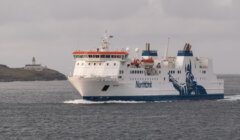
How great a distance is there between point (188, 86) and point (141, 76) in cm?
828

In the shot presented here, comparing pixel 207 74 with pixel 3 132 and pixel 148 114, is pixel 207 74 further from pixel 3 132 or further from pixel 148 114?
pixel 3 132

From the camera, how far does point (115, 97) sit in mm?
79438

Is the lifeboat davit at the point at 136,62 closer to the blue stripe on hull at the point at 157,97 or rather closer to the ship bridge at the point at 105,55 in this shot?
the ship bridge at the point at 105,55

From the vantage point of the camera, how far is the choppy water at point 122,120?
55.6 m

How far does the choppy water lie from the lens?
55562mm

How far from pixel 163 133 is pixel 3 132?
1339 centimetres

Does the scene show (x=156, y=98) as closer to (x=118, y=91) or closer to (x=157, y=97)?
(x=157, y=97)

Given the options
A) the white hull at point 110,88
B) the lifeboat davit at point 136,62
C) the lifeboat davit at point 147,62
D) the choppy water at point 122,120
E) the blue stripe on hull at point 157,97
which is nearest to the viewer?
the choppy water at point 122,120

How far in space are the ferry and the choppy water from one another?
4.83 ft

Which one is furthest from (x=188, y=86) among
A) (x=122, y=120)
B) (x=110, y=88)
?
(x=122, y=120)

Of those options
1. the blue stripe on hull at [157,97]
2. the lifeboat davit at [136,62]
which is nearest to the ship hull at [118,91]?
the blue stripe on hull at [157,97]

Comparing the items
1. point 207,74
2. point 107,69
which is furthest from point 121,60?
point 207,74

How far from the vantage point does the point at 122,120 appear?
65.3 m

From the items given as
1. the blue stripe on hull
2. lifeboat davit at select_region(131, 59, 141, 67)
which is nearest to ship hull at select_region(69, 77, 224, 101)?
the blue stripe on hull
